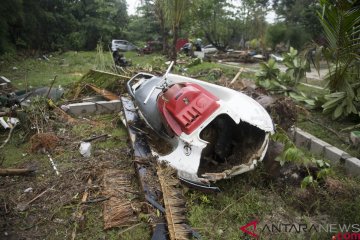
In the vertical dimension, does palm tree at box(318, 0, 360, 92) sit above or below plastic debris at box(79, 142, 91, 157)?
above

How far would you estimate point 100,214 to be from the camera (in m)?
3.66

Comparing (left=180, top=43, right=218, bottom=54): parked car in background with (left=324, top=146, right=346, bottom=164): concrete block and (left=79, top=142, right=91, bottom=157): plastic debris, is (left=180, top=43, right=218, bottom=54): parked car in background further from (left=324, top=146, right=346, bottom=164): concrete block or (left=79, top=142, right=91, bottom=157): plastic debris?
(left=324, top=146, right=346, bottom=164): concrete block

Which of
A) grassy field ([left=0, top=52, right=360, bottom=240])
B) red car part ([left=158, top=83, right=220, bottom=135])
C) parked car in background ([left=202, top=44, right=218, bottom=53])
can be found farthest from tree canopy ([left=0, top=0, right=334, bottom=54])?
grassy field ([left=0, top=52, right=360, bottom=240])

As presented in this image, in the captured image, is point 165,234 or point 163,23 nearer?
point 165,234

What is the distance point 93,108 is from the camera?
7098 millimetres

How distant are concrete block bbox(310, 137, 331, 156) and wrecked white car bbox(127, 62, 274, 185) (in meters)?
1.27

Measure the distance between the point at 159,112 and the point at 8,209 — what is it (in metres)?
2.31

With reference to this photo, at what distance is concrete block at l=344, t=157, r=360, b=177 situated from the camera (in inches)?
166

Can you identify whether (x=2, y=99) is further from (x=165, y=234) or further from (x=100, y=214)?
(x=165, y=234)

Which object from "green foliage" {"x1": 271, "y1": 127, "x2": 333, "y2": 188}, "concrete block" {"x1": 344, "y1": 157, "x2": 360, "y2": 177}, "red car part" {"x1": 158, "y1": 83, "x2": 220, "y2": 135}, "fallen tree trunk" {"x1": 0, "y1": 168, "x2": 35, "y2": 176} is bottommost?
"fallen tree trunk" {"x1": 0, "y1": 168, "x2": 35, "y2": 176}

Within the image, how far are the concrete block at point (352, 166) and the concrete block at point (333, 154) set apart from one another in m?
0.14

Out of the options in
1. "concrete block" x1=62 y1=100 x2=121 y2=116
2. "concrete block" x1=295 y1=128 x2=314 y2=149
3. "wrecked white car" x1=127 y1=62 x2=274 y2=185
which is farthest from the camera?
"concrete block" x1=62 y1=100 x2=121 y2=116

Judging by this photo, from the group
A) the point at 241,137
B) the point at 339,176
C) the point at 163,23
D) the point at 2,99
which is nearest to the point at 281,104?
the point at 241,137

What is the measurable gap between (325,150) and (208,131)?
6.22ft
